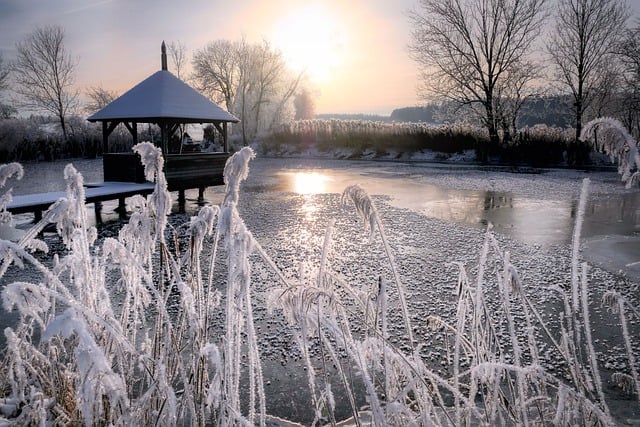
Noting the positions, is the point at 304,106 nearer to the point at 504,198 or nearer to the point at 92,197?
the point at 504,198

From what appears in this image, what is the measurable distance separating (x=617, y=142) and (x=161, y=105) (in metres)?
13.9

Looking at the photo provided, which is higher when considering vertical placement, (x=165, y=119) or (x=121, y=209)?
(x=165, y=119)

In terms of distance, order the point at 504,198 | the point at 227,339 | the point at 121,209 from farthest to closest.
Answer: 1. the point at 504,198
2. the point at 121,209
3. the point at 227,339

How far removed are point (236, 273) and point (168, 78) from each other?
15.1 metres

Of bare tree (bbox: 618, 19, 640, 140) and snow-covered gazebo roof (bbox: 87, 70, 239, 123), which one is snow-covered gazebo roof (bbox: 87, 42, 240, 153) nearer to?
snow-covered gazebo roof (bbox: 87, 70, 239, 123)

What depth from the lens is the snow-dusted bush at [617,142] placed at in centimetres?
160

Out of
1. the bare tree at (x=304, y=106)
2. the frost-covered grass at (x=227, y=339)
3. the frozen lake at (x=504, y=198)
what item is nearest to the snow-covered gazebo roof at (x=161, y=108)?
the frozen lake at (x=504, y=198)

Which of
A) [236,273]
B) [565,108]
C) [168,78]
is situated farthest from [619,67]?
[236,273]

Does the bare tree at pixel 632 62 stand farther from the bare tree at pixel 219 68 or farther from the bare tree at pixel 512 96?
the bare tree at pixel 219 68

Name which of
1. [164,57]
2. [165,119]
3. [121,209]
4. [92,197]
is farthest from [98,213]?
[164,57]

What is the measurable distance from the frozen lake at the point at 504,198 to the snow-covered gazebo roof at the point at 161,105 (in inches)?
107

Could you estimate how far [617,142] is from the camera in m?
1.64

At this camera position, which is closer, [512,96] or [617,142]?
[617,142]

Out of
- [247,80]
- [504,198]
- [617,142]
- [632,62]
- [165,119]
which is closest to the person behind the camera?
[617,142]
